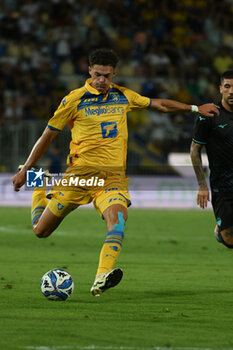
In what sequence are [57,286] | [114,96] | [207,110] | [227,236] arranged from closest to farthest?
[57,286]
[114,96]
[207,110]
[227,236]

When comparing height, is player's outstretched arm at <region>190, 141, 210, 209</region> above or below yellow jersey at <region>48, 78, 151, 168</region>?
below

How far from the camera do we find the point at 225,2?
27344 millimetres

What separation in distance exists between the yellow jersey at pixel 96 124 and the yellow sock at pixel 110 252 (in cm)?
75

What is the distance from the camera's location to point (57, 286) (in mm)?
7449

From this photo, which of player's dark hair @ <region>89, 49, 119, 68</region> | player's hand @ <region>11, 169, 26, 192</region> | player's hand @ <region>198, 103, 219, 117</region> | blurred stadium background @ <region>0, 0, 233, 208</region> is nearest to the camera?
player's hand @ <region>11, 169, 26, 192</region>

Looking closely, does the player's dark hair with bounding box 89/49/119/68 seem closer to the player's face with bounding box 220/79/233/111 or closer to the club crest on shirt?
the club crest on shirt

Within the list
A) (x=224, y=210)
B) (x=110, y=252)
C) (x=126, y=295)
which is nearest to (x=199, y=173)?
(x=224, y=210)

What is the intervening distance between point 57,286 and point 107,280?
1.91 feet

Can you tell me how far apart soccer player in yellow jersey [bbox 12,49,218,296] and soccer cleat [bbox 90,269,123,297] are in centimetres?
67

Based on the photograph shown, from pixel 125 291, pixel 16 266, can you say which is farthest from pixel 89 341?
pixel 16 266

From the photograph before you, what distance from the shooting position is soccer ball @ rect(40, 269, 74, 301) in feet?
24.4

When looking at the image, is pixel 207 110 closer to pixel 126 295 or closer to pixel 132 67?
pixel 126 295

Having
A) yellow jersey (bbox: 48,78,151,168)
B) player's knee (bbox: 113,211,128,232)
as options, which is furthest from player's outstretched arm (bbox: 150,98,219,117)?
player's knee (bbox: 113,211,128,232)

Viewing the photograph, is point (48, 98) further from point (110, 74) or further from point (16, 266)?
point (110, 74)
